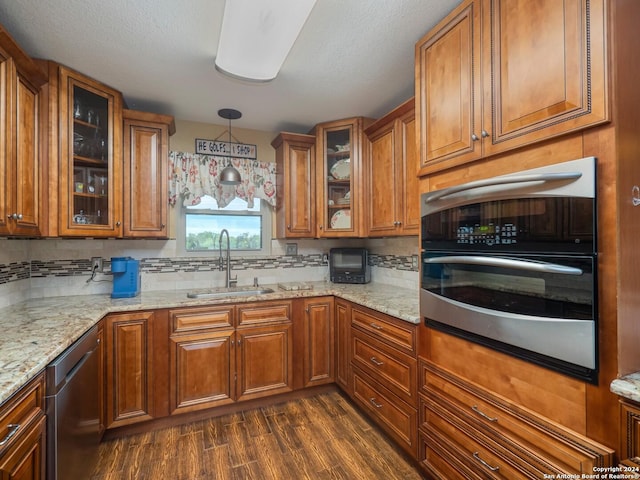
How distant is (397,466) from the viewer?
1.82 meters

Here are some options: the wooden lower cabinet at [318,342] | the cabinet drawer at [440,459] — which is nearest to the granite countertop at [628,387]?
the cabinet drawer at [440,459]

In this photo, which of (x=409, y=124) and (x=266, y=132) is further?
(x=266, y=132)

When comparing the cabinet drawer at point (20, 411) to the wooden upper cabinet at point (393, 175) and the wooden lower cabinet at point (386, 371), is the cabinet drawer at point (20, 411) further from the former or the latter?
the wooden upper cabinet at point (393, 175)

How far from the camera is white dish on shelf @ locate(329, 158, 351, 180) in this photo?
2.84 meters

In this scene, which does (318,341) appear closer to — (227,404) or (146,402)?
(227,404)

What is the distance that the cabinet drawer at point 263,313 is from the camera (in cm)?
236

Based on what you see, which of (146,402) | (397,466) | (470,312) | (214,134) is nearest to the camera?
(470,312)

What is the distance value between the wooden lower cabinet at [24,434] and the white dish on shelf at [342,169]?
237 cm

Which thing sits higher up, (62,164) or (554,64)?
(554,64)

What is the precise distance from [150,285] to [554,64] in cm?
295

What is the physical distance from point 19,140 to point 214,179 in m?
1.39

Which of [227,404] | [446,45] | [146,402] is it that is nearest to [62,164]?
[146,402]

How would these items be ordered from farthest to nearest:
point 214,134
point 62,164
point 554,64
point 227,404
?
point 214,134
point 227,404
point 62,164
point 554,64

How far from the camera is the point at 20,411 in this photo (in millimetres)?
1057
